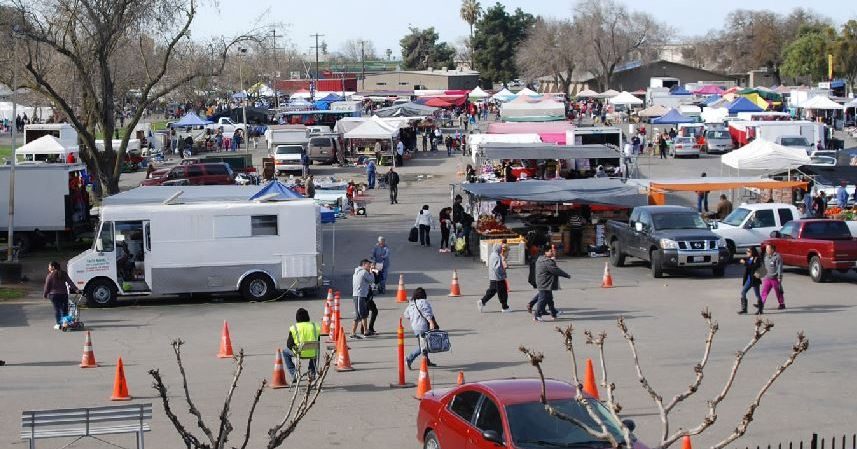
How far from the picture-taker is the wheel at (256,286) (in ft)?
81.3

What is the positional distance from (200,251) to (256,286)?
54.6 inches

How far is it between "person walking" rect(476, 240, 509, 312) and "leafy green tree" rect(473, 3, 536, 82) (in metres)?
128

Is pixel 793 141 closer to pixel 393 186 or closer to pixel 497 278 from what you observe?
pixel 393 186

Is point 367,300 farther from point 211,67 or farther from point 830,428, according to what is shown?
point 211,67

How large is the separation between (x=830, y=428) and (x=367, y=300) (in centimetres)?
873

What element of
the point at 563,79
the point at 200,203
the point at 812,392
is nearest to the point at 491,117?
the point at 563,79

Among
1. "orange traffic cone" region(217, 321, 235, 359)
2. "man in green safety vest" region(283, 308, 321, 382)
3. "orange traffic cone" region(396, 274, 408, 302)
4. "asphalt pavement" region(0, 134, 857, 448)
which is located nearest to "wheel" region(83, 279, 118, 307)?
"asphalt pavement" region(0, 134, 857, 448)

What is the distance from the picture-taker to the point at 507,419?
33.6ft

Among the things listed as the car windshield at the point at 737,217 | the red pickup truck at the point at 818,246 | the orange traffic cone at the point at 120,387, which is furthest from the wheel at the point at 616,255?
the orange traffic cone at the point at 120,387

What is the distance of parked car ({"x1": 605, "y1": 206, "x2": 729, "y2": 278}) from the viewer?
2653cm

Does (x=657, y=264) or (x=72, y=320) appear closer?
(x=72, y=320)

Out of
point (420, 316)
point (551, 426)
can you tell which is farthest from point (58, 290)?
point (551, 426)

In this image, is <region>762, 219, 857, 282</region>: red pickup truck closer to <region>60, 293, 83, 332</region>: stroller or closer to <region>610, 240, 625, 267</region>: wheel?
<region>610, 240, 625, 267</region>: wheel

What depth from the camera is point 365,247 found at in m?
33.1
